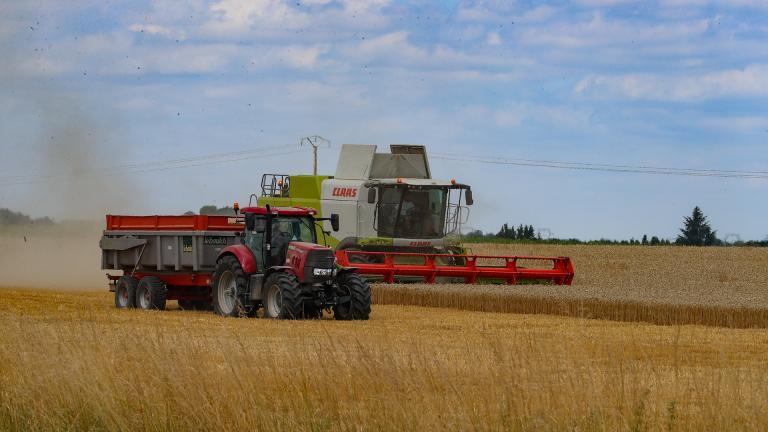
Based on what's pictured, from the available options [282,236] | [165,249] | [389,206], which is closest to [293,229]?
[282,236]

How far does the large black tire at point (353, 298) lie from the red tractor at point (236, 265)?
0.02 metres

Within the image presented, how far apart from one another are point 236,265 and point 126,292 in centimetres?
393

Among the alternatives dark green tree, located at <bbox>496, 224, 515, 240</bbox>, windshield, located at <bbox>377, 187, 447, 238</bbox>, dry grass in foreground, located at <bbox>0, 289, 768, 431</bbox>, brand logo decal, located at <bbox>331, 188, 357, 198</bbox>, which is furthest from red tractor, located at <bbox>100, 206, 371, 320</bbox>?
dark green tree, located at <bbox>496, 224, 515, 240</bbox>

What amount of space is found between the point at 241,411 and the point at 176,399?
644 mm

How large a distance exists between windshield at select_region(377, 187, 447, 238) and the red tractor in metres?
7.20

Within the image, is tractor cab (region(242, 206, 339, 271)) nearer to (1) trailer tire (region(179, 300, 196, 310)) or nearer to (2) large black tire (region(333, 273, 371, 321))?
(2) large black tire (region(333, 273, 371, 321))

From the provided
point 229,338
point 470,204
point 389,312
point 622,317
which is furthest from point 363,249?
point 229,338

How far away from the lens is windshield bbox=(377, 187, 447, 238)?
29.8 metres

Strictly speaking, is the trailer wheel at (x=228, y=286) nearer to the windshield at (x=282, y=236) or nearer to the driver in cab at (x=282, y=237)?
the windshield at (x=282, y=236)

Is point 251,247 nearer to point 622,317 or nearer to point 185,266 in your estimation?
point 185,266

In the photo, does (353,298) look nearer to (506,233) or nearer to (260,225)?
(260,225)

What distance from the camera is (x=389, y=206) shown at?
97.9 ft

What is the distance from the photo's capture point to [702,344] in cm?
1520

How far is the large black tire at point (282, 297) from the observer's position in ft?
62.3
